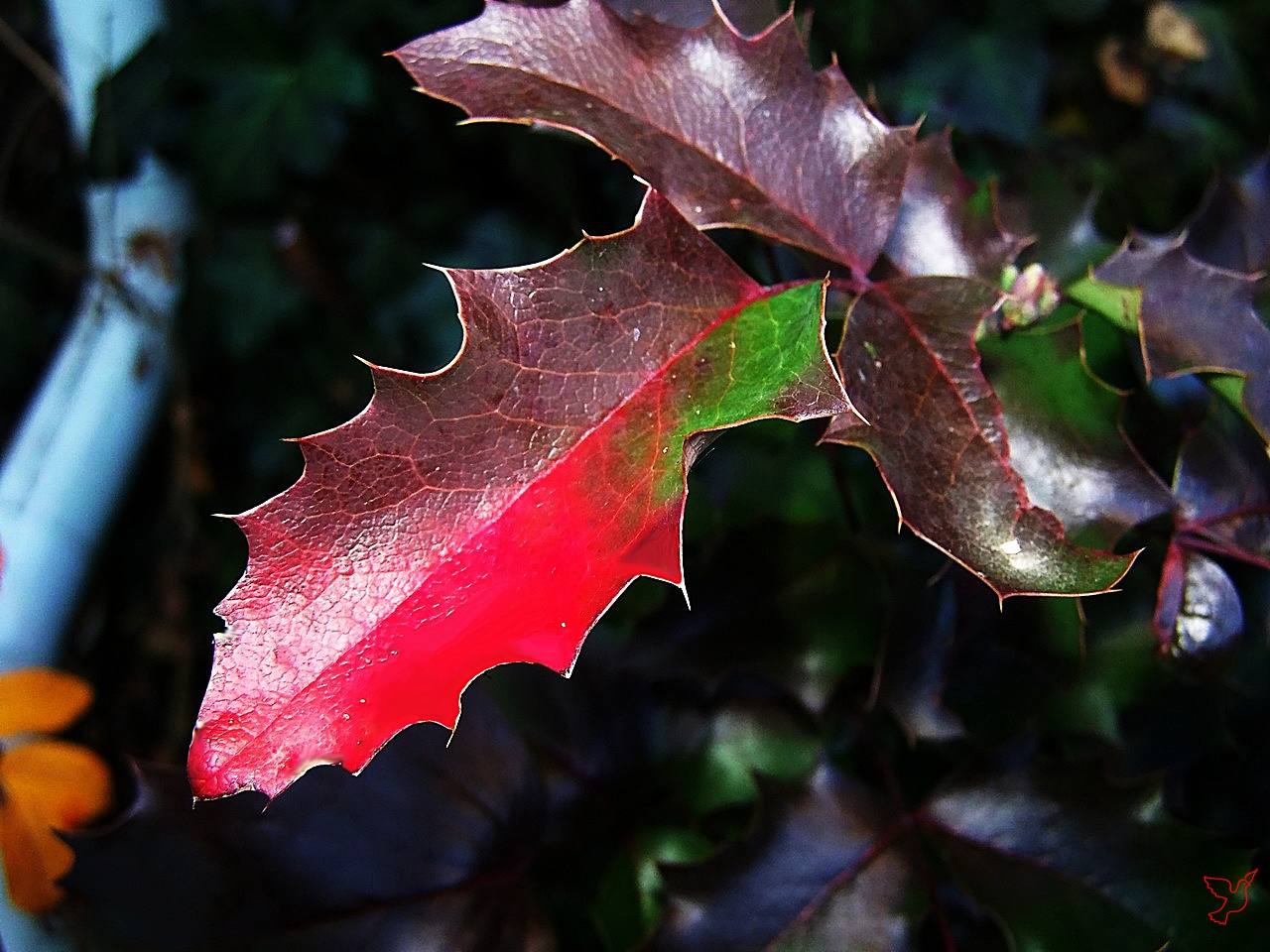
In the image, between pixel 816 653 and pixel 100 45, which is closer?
pixel 816 653

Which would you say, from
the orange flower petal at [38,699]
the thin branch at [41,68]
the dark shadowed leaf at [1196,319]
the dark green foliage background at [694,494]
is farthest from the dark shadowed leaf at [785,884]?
the thin branch at [41,68]

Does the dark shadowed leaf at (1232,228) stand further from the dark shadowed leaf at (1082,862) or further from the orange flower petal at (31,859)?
the orange flower petal at (31,859)

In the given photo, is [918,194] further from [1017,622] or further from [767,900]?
[767,900]

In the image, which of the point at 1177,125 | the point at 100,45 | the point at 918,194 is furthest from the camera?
the point at 1177,125

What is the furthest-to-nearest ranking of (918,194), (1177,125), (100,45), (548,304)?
1. (1177,125)
2. (100,45)
3. (918,194)
4. (548,304)

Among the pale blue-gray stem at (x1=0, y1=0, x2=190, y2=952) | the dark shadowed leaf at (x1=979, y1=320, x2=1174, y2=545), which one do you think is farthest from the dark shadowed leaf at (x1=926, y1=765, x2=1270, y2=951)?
the pale blue-gray stem at (x1=0, y1=0, x2=190, y2=952)

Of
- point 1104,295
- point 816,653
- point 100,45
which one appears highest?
point 100,45

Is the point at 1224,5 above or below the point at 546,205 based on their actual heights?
below

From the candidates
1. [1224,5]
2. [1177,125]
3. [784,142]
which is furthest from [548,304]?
[1224,5]
